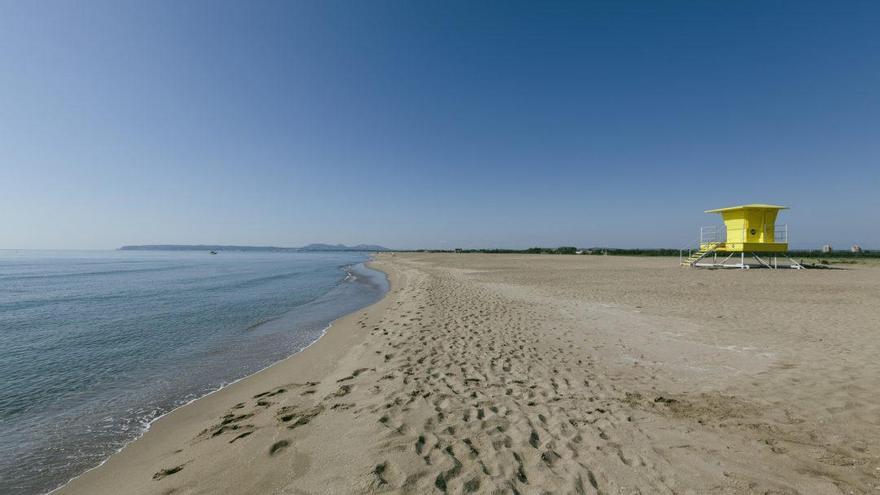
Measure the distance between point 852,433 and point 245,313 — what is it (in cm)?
1831

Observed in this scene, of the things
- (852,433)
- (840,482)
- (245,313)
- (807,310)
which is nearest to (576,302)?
(807,310)

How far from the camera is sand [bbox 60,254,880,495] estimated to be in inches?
140

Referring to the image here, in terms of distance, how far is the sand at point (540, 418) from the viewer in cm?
355

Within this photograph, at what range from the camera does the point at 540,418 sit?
15.6ft

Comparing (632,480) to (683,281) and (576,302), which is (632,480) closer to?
(576,302)

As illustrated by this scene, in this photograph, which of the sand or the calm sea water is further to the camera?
the calm sea water

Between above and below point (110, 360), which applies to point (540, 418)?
above

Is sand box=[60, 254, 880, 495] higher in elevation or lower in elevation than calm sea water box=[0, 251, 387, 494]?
higher

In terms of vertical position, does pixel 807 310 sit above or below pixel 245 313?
above

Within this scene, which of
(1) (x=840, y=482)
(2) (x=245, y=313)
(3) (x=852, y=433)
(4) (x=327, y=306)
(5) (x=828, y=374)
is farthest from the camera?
(4) (x=327, y=306)

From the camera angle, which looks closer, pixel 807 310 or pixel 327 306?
pixel 807 310

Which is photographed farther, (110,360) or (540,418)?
(110,360)

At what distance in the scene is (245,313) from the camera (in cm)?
1580

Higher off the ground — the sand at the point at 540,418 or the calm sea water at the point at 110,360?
the sand at the point at 540,418
